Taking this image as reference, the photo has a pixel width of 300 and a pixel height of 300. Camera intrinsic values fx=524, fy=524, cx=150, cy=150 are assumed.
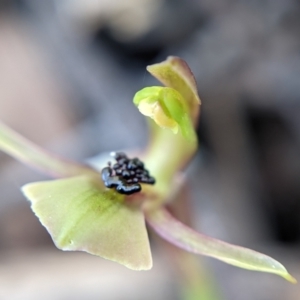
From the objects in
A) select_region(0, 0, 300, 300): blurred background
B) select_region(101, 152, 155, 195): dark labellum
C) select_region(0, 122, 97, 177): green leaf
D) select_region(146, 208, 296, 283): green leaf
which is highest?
select_region(0, 122, 97, 177): green leaf

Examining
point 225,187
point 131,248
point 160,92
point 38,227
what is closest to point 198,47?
point 225,187

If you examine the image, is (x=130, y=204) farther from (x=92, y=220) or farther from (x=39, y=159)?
(x=39, y=159)

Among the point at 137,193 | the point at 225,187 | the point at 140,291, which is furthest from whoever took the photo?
the point at 225,187

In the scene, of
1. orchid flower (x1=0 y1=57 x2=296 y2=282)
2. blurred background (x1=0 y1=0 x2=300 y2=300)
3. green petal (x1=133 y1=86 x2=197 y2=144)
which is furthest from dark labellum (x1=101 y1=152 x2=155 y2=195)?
blurred background (x1=0 y1=0 x2=300 y2=300)

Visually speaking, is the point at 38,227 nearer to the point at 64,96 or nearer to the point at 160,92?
the point at 64,96

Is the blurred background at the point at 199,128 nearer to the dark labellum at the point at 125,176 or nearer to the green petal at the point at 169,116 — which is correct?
the green petal at the point at 169,116

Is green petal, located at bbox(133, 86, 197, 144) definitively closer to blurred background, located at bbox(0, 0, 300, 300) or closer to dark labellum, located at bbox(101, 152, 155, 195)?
dark labellum, located at bbox(101, 152, 155, 195)
